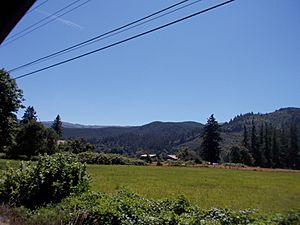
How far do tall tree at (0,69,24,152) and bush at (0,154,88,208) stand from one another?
18.0 meters

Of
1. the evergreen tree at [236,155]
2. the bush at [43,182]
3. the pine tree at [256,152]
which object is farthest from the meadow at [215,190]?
the pine tree at [256,152]

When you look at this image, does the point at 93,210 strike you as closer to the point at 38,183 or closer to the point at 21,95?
the point at 38,183

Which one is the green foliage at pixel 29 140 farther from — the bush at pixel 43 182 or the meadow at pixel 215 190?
the bush at pixel 43 182

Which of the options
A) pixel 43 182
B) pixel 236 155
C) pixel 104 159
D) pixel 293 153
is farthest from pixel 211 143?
pixel 43 182

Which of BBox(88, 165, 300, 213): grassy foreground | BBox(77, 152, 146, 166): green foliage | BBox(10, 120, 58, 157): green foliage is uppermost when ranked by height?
BBox(10, 120, 58, 157): green foliage

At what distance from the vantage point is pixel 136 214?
6.53 m

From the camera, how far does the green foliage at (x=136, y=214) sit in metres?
5.66

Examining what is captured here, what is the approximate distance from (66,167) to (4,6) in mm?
8211

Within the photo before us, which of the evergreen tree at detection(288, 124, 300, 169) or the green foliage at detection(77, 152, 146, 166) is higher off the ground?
the evergreen tree at detection(288, 124, 300, 169)

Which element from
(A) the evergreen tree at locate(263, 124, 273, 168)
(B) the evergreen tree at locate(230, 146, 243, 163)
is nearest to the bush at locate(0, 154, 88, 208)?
(B) the evergreen tree at locate(230, 146, 243, 163)

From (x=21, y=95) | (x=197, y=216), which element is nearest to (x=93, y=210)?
(x=197, y=216)

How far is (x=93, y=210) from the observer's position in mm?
7117

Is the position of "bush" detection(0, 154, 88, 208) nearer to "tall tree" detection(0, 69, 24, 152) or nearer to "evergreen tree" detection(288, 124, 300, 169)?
"tall tree" detection(0, 69, 24, 152)

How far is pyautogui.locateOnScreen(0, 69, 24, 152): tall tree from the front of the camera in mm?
27244
